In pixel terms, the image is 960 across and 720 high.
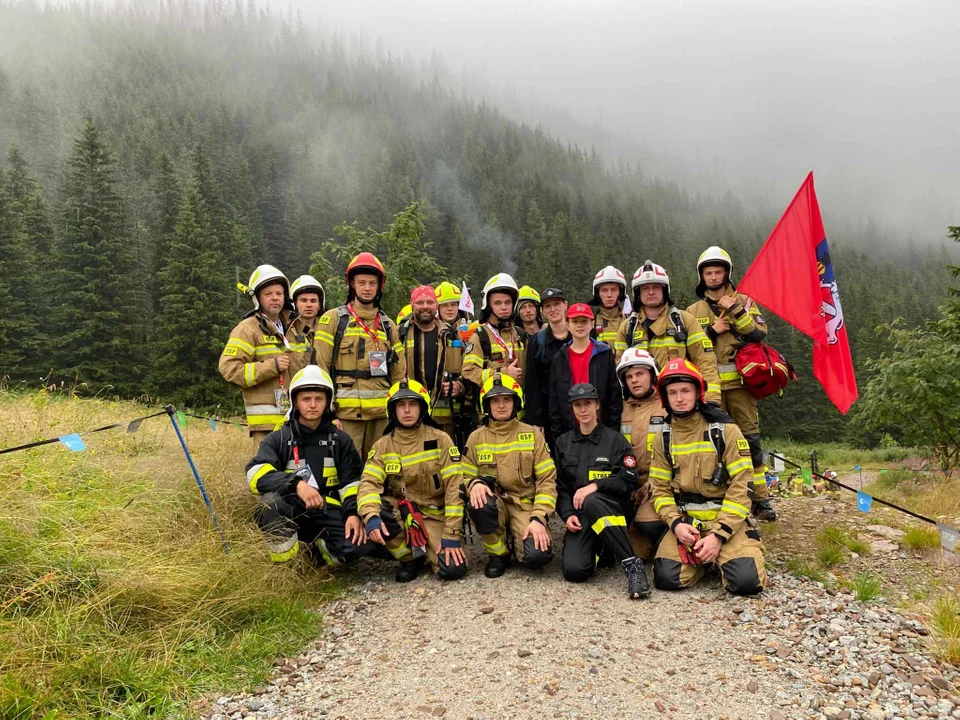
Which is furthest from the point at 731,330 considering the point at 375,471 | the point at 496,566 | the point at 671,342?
the point at 375,471

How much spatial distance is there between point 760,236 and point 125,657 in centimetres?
16658

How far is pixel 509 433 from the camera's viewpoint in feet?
19.1

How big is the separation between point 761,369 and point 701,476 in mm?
1749

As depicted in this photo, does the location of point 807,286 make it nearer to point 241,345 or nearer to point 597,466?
point 597,466

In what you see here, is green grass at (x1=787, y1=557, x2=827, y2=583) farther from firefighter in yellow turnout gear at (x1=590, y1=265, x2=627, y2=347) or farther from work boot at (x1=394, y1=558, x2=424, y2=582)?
work boot at (x1=394, y1=558, x2=424, y2=582)

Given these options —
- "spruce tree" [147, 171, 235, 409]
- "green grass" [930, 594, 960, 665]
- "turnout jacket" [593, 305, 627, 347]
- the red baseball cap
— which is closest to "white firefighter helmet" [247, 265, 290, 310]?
the red baseball cap

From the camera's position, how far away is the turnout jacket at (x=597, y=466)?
5.56m

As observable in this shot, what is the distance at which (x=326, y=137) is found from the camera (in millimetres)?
129000

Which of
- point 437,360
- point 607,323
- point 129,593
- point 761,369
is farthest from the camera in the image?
point 607,323

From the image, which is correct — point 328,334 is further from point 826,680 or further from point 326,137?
point 326,137

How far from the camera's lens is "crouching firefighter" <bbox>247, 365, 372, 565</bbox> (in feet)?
17.9

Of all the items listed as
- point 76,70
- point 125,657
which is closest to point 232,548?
point 125,657

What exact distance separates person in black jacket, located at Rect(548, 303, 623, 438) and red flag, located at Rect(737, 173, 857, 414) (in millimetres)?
1919

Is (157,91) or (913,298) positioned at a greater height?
(157,91)
